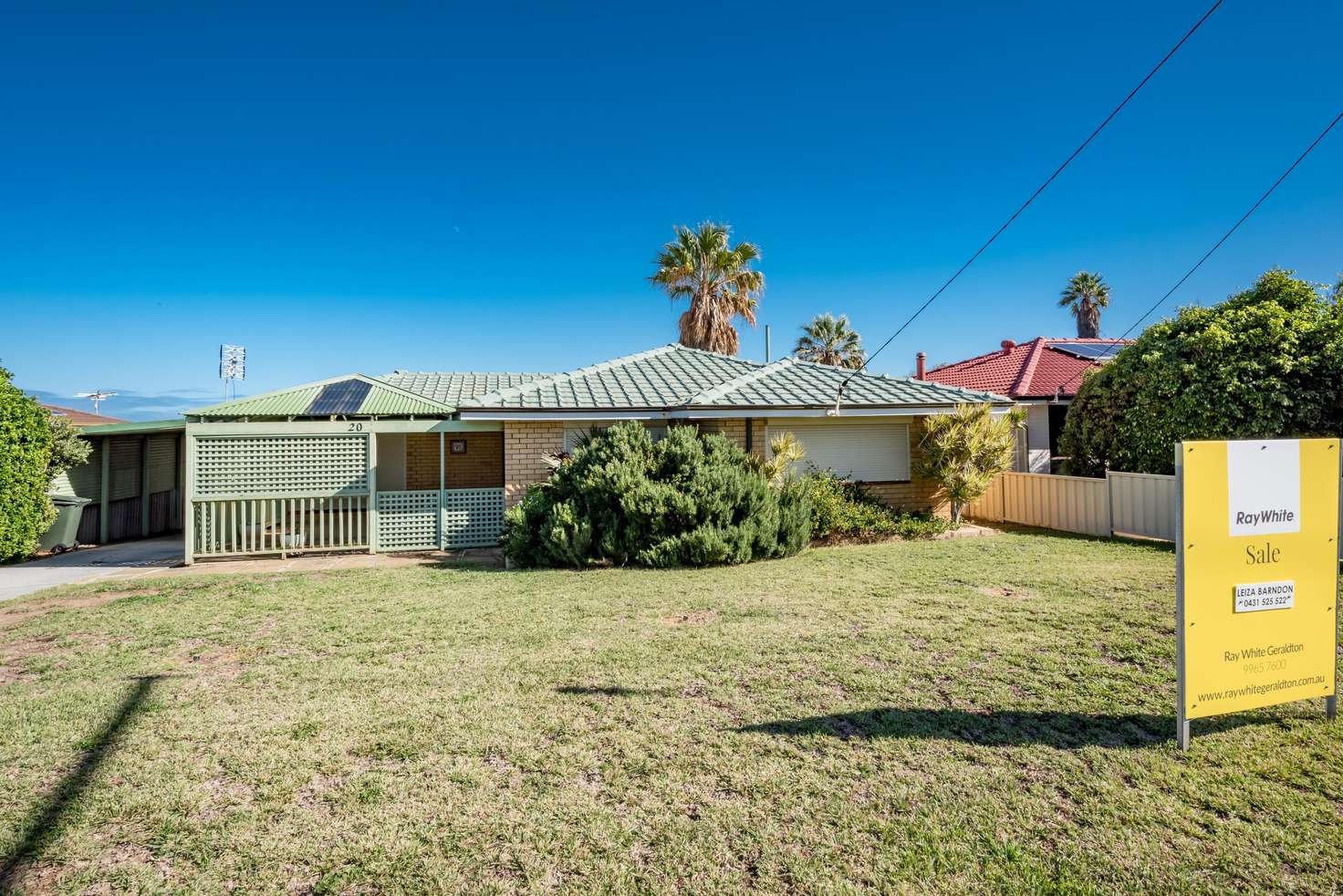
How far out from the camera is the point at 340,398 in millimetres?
13680

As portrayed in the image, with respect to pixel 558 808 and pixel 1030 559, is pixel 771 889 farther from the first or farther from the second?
pixel 1030 559

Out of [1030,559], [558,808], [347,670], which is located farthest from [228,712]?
[1030,559]

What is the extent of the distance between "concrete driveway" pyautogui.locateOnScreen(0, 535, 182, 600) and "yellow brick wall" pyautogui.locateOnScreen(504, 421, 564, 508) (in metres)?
5.73

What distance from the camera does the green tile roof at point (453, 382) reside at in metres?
15.9

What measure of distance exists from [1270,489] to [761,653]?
142 inches

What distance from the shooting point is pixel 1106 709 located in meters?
4.11

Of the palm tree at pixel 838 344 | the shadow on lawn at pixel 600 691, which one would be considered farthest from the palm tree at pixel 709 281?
the shadow on lawn at pixel 600 691

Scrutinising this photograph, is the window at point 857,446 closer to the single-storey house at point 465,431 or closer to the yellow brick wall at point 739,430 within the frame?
the single-storey house at point 465,431

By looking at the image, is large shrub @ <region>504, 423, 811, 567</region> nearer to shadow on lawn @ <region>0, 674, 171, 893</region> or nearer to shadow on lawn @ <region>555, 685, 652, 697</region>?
shadow on lawn @ <region>555, 685, 652, 697</region>

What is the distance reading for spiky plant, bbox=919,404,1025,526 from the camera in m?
12.0

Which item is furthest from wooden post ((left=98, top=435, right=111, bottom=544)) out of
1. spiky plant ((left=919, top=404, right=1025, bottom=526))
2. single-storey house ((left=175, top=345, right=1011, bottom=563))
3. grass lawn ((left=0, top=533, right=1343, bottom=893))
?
spiky plant ((left=919, top=404, right=1025, bottom=526))

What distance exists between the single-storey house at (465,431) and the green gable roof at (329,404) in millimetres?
39

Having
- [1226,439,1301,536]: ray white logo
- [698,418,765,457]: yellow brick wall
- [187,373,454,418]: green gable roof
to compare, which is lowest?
[1226,439,1301,536]: ray white logo

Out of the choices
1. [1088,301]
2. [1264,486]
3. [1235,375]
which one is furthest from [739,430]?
[1088,301]
